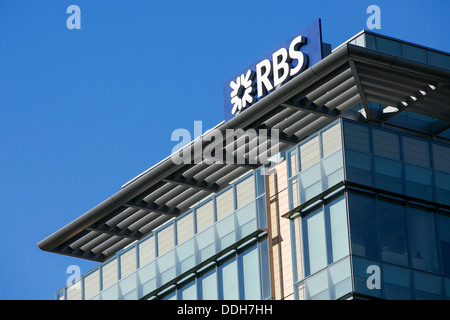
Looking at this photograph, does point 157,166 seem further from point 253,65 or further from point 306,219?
point 306,219

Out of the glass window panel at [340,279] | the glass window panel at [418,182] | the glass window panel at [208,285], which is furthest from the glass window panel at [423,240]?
the glass window panel at [208,285]

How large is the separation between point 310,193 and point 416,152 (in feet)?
13.4

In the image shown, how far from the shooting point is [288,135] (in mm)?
43250

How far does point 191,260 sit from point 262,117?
6717 mm

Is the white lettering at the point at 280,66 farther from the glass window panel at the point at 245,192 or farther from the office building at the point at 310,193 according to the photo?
the glass window panel at the point at 245,192

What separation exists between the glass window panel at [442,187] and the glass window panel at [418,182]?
257mm

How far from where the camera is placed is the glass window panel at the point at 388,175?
37625mm

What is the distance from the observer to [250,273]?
40.9 m

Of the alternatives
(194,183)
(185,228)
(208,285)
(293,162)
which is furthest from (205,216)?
(293,162)

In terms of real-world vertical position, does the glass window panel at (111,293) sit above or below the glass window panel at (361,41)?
below

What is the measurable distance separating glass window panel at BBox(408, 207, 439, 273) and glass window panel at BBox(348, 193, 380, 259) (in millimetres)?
1585

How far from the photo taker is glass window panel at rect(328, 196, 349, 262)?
36.0 meters

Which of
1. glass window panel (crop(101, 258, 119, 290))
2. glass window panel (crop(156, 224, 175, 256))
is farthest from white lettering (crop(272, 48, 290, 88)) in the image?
glass window panel (crop(101, 258, 119, 290))
